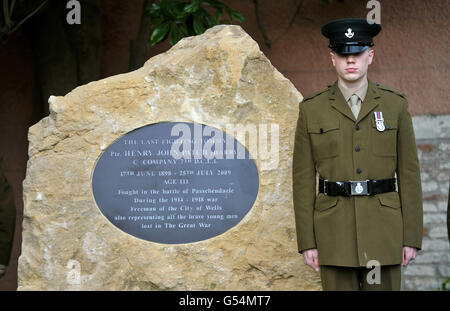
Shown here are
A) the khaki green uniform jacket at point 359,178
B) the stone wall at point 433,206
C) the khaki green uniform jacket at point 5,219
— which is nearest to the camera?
the khaki green uniform jacket at point 359,178

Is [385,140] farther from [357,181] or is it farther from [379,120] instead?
[357,181]

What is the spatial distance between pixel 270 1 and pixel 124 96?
2.27m

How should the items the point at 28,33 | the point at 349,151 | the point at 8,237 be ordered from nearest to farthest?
1. the point at 349,151
2. the point at 8,237
3. the point at 28,33

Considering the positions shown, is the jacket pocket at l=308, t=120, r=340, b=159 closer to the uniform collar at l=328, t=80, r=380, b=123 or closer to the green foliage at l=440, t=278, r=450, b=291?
the uniform collar at l=328, t=80, r=380, b=123

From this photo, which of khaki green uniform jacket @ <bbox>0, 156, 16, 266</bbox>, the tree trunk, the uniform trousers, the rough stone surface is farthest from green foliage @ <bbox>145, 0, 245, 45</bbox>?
the uniform trousers

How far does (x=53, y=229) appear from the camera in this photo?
3357 millimetres

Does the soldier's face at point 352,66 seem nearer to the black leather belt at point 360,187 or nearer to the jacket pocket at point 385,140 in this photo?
the jacket pocket at point 385,140

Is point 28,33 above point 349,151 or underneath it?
above

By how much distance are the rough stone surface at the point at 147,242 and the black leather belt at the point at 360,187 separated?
19.8 inches

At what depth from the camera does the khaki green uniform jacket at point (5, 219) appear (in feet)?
11.4

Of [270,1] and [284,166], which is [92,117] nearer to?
[284,166]

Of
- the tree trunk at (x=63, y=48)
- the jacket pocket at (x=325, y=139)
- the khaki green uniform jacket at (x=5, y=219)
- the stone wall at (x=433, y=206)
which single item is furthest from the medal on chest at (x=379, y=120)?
the tree trunk at (x=63, y=48)

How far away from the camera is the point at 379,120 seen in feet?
9.62
